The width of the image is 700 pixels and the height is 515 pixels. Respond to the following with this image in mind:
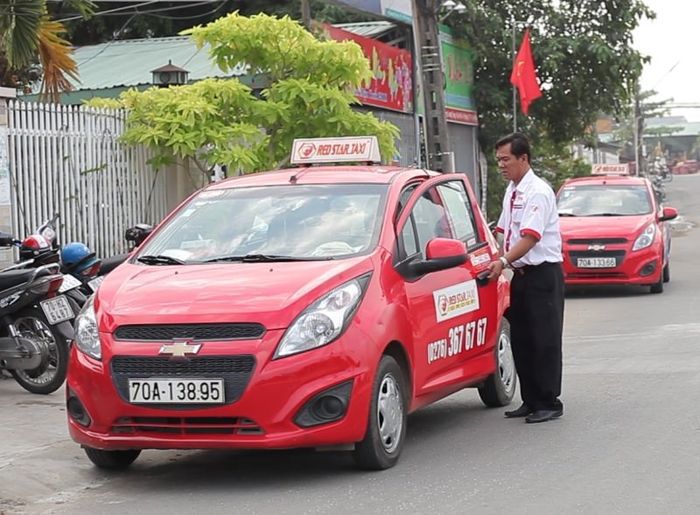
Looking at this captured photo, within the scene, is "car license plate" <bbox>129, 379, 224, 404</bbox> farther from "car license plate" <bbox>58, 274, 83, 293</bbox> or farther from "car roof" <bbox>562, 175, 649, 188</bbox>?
"car roof" <bbox>562, 175, 649, 188</bbox>

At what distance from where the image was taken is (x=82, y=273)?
11.4 meters

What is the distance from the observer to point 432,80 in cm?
2098

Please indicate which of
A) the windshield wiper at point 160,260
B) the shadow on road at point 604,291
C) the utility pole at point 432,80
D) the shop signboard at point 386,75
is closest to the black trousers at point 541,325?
the windshield wiper at point 160,260

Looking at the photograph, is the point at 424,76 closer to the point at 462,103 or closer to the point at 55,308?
the point at 462,103

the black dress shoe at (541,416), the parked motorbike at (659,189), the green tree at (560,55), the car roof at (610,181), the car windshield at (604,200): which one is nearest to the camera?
the black dress shoe at (541,416)

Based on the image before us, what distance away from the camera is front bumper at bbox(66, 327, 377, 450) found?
6555mm

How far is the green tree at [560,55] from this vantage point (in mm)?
30344

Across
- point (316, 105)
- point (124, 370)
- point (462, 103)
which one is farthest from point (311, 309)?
point (462, 103)

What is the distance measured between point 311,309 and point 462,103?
79.8ft

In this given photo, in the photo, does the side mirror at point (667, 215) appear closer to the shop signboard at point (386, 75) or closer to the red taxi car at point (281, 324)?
the shop signboard at point (386, 75)

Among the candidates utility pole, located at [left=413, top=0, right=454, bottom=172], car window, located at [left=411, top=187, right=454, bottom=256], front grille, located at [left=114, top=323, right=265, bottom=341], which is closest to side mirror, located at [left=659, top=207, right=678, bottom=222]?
utility pole, located at [left=413, top=0, right=454, bottom=172]

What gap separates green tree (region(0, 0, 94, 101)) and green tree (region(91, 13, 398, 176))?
1.54 m

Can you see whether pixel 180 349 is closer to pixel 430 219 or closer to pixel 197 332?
pixel 197 332

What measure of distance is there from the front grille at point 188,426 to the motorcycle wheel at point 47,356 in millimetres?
3432
